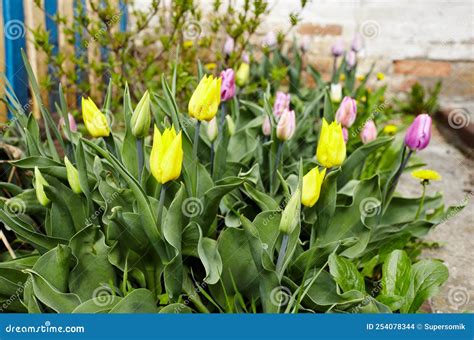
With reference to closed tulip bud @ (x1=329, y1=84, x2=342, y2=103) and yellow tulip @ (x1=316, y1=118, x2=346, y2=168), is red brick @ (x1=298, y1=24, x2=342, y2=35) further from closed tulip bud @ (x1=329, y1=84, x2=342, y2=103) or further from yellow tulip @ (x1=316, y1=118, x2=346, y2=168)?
yellow tulip @ (x1=316, y1=118, x2=346, y2=168)

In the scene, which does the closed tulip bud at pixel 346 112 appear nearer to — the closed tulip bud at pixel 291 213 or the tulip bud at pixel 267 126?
the tulip bud at pixel 267 126

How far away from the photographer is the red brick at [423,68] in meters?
4.16

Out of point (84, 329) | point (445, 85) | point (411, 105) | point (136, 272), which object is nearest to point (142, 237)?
point (136, 272)

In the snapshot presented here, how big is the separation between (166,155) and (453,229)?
1451 millimetres

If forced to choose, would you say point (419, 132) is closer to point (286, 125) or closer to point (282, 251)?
point (286, 125)

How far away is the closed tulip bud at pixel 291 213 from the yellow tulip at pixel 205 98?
0.30 m

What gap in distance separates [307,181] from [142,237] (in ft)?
1.32

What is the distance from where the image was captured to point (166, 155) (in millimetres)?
1226

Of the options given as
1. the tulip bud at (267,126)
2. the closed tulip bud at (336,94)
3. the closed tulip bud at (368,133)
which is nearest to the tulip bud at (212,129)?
the tulip bud at (267,126)

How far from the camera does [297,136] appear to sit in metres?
2.19

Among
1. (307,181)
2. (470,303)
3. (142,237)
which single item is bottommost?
(470,303)

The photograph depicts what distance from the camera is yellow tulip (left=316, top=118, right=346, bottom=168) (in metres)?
1.45

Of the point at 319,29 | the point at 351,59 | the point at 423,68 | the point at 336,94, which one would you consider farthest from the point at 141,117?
the point at 423,68

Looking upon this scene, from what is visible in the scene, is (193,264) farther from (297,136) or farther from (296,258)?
(297,136)
